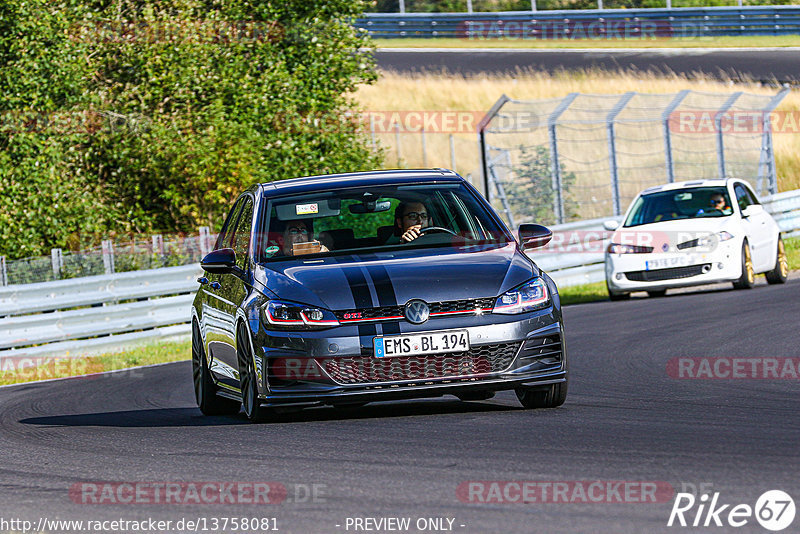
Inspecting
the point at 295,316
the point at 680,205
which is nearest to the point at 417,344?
the point at 295,316

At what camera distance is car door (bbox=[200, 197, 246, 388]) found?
9.48m

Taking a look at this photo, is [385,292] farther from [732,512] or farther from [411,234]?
[732,512]

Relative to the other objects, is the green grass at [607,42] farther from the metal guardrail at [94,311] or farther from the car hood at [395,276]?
the car hood at [395,276]

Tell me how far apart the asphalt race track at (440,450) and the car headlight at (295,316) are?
63cm

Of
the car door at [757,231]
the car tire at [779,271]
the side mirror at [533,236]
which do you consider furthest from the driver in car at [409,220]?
the car tire at [779,271]

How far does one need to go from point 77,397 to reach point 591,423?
243 inches

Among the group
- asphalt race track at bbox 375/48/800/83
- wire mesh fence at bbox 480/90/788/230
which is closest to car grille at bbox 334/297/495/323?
wire mesh fence at bbox 480/90/788/230

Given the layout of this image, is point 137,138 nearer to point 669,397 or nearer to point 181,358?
point 181,358

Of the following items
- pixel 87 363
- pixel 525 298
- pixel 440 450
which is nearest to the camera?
pixel 440 450

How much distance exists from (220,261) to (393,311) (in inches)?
66.4

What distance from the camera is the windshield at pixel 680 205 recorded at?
64.6 feet

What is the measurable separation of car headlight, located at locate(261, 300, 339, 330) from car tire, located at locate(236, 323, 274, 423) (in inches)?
14.4

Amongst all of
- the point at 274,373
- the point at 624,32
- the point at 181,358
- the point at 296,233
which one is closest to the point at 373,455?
the point at 274,373

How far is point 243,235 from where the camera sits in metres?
9.97
